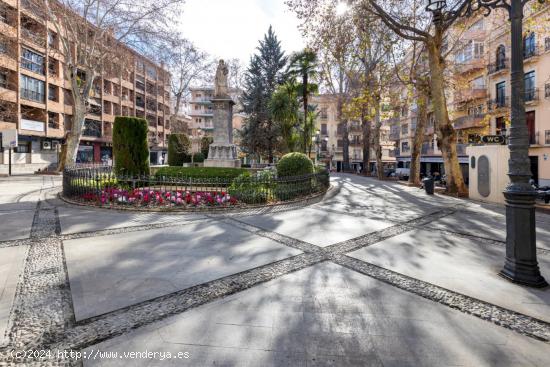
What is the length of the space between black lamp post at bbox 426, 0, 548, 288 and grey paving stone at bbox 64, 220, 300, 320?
3053mm

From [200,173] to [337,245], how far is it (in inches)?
419

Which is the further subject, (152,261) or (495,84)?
(495,84)

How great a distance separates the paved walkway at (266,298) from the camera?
2357mm

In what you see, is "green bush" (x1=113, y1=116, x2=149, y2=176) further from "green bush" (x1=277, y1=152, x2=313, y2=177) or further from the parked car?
the parked car

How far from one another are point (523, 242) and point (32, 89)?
41.2m

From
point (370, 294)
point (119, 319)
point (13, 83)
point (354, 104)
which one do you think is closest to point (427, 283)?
point (370, 294)

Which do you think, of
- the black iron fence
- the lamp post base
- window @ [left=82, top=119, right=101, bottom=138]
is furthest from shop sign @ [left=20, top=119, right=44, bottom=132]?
the lamp post base

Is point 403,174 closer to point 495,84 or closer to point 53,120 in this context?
point 495,84

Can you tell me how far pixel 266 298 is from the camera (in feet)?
10.6

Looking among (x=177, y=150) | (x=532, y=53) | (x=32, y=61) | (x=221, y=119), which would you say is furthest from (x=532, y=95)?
(x=32, y=61)

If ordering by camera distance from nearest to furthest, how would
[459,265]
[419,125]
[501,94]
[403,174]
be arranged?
[459,265] → [419,125] → [501,94] → [403,174]

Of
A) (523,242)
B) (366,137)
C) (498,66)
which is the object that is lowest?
(523,242)

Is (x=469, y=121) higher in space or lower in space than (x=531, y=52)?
lower

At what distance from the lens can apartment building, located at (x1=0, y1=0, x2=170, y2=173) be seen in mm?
24656
